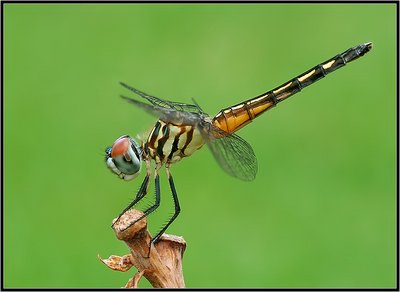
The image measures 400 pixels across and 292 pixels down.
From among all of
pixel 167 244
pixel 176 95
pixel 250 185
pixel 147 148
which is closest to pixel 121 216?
pixel 167 244

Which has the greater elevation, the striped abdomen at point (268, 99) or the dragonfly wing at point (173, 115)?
the dragonfly wing at point (173, 115)

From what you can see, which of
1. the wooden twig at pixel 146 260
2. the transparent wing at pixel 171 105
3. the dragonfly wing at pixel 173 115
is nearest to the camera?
the wooden twig at pixel 146 260

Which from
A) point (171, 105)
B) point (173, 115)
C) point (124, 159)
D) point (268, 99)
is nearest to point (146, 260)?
point (124, 159)

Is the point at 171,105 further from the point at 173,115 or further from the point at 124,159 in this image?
the point at 124,159

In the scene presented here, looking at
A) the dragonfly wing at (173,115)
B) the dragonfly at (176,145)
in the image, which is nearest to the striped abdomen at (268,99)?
the dragonfly at (176,145)

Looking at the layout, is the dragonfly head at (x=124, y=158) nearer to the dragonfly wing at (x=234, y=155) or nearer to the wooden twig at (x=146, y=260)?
the dragonfly wing at (x=234, y=155)

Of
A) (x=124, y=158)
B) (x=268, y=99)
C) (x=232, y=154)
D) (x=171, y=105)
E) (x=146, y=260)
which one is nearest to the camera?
(x=146, y=260)
